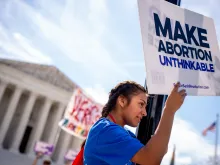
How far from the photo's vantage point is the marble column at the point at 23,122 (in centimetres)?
3838

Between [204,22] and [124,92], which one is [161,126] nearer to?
[124,92]

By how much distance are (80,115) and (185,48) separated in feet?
47.1

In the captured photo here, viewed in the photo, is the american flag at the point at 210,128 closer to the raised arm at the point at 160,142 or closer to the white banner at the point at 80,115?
the white banner at the point at 80,115

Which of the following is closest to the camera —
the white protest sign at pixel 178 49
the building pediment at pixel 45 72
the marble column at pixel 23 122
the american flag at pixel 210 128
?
the white protest sign at pixel 178 49

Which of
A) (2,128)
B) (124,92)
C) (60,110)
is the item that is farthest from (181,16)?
(60,110)

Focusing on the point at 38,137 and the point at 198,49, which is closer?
the point at 198,49

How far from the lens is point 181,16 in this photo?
6.95ft

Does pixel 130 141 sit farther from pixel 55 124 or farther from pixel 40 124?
pixel 55 124

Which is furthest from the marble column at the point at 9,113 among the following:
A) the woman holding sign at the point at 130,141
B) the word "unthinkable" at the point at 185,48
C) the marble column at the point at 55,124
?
the word "unthinkable" at the point at 185,48

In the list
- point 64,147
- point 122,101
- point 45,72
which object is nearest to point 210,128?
point 64,147

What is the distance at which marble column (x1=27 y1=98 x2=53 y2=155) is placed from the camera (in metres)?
40.4

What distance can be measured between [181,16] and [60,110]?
4256cm

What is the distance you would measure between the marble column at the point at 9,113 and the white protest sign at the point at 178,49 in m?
39.4

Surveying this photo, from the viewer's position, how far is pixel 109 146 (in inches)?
63.8
